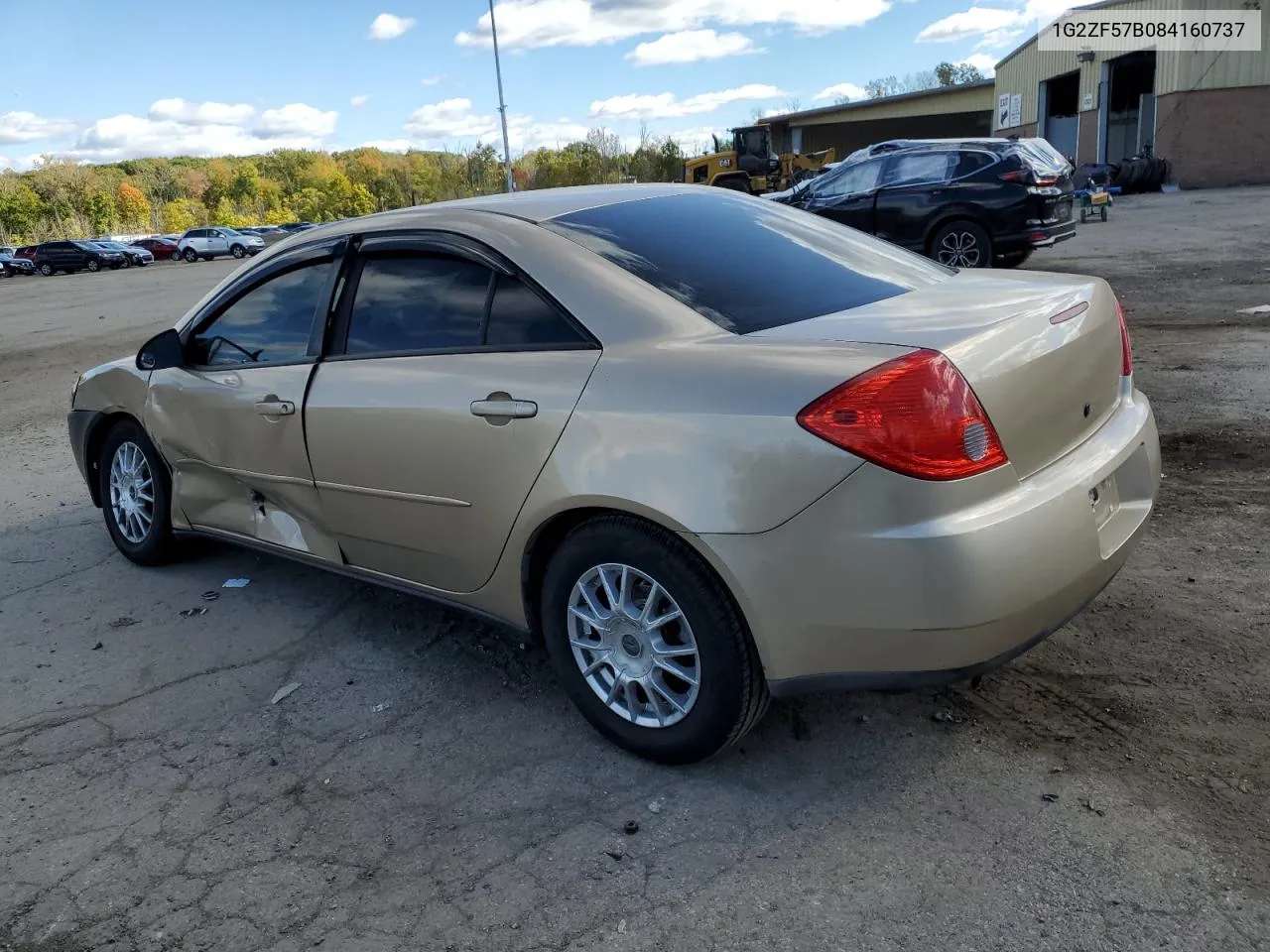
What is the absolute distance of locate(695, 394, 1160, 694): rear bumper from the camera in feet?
7.80

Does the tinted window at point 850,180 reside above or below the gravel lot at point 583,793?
above

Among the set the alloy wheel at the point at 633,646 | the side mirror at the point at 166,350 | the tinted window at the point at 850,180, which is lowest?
the alloy wheel at the point at 633,646

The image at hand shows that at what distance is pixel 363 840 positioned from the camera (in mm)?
2748

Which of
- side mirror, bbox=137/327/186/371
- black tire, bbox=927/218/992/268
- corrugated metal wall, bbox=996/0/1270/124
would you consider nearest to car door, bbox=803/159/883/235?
black tire, bbox=927/218/992/268

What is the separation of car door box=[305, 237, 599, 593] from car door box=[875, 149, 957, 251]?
11.0 m

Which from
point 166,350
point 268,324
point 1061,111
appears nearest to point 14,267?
point 1061,111

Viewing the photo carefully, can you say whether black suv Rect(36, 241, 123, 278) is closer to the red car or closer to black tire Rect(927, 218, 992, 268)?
the red car

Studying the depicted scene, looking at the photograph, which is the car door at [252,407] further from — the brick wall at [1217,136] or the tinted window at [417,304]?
the brick wall at [1217,136]

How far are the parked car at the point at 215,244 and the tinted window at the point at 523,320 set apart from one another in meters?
53.5

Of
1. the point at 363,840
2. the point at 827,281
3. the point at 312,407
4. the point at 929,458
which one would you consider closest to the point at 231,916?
the point at 363,840

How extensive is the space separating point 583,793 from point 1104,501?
1655mm

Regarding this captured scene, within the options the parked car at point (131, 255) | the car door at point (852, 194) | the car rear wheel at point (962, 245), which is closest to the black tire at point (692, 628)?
the car rear wheel at point (962, 245)

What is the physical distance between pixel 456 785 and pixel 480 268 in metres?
1.60

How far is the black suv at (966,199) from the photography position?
41.9 feet
